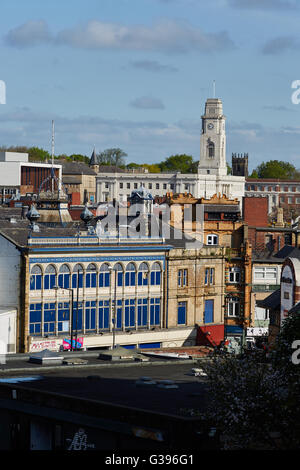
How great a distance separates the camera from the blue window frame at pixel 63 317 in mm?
85500

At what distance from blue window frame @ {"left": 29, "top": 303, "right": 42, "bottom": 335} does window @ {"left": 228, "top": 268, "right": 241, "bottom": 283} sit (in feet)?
73.9

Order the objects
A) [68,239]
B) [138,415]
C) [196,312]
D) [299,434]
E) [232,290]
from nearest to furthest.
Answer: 1. [299,434]
2. [138,415]
3. [68,239]
4. [196,312]
5. [232,290]

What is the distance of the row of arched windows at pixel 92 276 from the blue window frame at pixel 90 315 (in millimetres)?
1342

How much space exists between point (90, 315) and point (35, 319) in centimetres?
501

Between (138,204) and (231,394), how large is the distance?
58.8m

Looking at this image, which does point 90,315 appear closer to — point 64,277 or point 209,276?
point 64,277

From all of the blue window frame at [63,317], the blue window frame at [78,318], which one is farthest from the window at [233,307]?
the blue window frame at [63,317]

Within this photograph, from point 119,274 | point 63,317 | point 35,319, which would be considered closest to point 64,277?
point 63,317

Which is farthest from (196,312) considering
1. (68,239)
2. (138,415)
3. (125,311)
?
(138,415)

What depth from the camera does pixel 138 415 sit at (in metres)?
42.4

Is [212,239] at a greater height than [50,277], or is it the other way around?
[212,239]

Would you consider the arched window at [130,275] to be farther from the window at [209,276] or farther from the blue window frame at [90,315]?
the window at [209,276]

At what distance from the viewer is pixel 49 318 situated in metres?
85.1

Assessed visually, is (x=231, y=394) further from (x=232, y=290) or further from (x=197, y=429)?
(x=232, y=290)
